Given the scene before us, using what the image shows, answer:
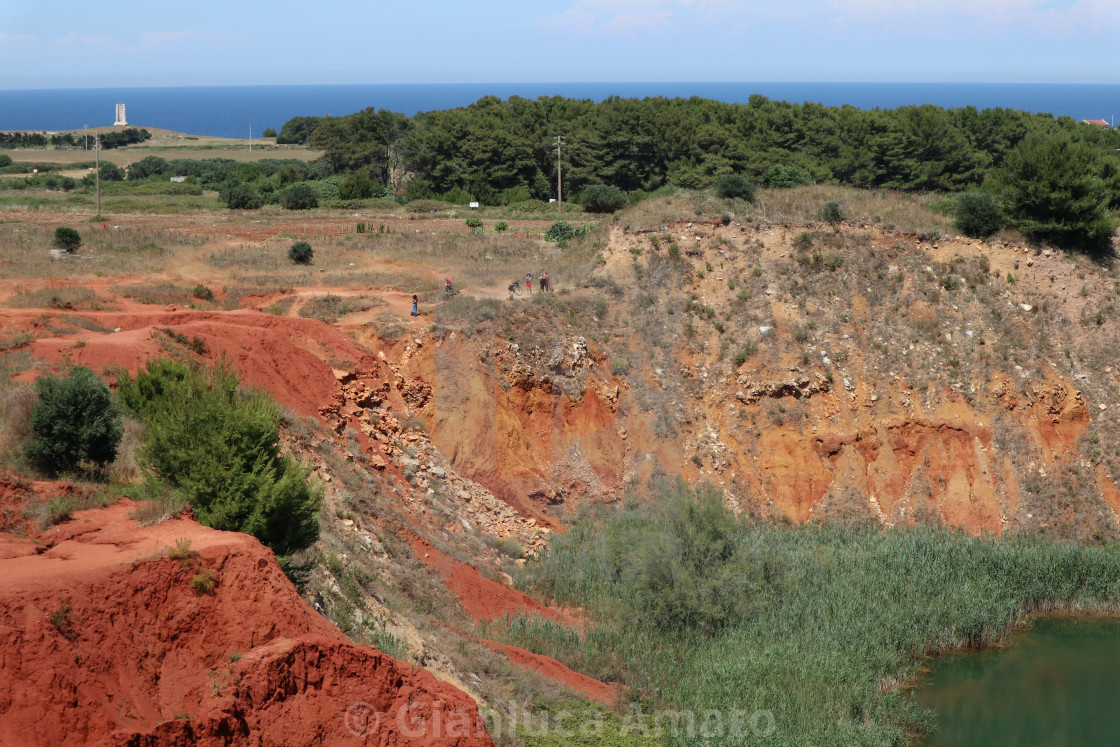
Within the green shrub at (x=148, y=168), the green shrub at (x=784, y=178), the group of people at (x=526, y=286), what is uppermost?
the green shrub at (x=148, y=168)

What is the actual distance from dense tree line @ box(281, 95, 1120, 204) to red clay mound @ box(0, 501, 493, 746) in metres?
41.8

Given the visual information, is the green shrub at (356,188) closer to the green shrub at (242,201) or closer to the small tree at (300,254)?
the green shrub at (242,201)

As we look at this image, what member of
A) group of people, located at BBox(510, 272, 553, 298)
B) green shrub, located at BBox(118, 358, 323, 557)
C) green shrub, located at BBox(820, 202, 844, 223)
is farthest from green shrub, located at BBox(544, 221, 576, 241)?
green shrub, located at BBox(118, 358, 323, 557)

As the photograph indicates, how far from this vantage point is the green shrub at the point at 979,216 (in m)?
33.1

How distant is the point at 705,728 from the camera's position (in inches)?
602

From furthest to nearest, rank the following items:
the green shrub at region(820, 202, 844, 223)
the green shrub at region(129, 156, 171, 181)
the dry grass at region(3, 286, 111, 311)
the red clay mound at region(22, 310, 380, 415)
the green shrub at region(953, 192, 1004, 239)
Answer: the green shrub at region(129, 156, 171, 181), the green shrub at region(820, 202, 844, 223), the green shrub at region(953, 192, 1004, 239), the dry grass at region(3, 286, 111, 311), the red clay mound at region(22, 310, 380, 415)

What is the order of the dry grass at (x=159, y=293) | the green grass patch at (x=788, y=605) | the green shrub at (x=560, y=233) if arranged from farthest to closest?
the green shrub at (x=560, y=233)
the dry grass at (x=159, y=293)
the green grass patch at (x=788, y=605)

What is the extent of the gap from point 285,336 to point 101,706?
16.2 m

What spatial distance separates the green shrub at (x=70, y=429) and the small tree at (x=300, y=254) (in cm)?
2024

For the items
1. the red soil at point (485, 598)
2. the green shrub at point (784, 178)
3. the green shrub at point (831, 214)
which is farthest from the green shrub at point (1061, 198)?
the red soil at point (485, 598)

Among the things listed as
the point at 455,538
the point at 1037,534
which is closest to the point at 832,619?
the point at 455,538

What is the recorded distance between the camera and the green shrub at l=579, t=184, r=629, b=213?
52250 mm

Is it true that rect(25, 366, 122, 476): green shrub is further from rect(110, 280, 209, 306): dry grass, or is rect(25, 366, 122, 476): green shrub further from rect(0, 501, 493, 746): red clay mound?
rect(110, 280, 209, 306): dry grass

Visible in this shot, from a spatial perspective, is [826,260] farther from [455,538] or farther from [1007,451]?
[455,538]
